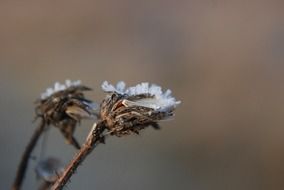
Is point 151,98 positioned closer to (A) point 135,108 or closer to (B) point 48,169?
(A) point 135,108

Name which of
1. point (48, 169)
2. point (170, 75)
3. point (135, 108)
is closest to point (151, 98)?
point (135, 108)

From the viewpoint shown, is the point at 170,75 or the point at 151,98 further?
the point at 170,75

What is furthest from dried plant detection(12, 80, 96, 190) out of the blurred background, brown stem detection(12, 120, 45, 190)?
the blurred background

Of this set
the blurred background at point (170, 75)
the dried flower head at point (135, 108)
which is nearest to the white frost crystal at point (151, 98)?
the dried flower head at point (135, 108)

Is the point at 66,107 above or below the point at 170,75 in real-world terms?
below

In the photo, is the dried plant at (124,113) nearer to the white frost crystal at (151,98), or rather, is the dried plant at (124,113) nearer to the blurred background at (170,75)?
the white frost crystal at (151,98)
